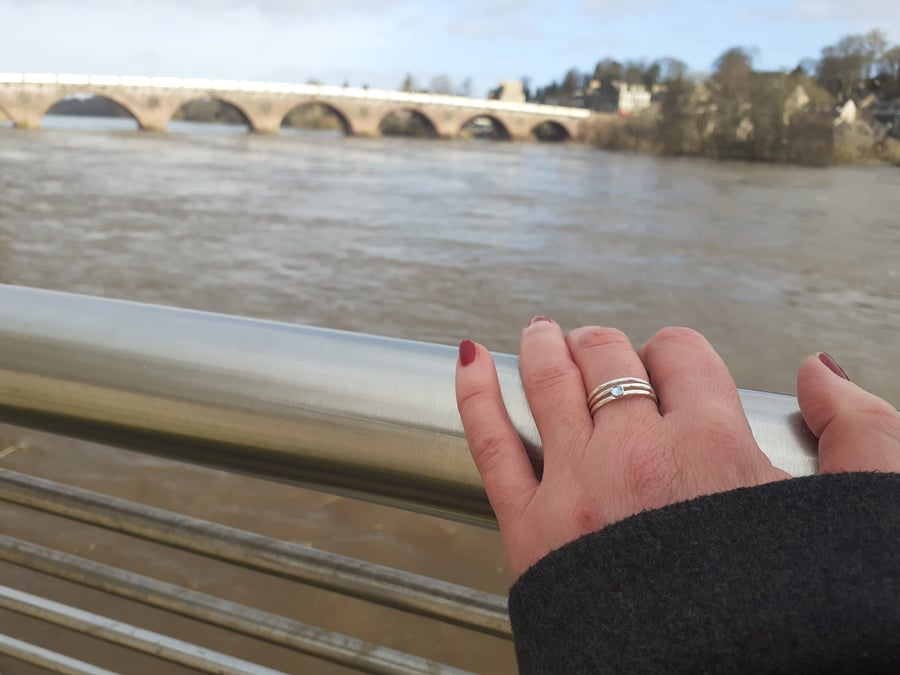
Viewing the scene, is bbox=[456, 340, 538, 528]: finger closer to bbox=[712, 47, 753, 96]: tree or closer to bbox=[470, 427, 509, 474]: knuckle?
bbox=[470, 427, 509, 474]: knuckle

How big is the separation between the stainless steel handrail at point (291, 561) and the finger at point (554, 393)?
6.5 inches

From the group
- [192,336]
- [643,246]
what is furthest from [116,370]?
[643,246]

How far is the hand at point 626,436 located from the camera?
1.42 feet

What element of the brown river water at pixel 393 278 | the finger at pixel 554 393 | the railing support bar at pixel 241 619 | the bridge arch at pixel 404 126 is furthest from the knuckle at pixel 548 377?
the bridge arch at pixel 404 126

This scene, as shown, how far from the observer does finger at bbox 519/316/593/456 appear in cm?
47

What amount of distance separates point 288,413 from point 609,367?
0.65 feet

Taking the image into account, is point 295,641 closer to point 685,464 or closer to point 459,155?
point 685,464

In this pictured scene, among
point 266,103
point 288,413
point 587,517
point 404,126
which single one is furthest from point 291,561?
point 404,126

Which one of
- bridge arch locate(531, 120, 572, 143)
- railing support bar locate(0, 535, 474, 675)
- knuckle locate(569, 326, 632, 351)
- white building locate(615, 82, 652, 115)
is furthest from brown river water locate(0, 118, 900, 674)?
white building locate(615, 82, 652, 115)

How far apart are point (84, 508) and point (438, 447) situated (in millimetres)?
372

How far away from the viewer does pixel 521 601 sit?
44 cm

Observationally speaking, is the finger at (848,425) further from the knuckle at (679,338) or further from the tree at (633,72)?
the tree at (633,72)

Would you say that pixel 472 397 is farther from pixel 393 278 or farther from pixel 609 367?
pixel 393 278

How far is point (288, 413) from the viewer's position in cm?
50
